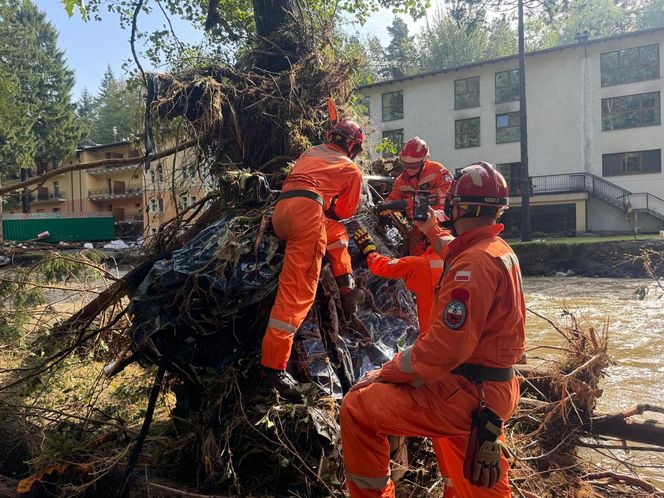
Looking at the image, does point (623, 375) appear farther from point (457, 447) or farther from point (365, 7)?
point (365, 7)

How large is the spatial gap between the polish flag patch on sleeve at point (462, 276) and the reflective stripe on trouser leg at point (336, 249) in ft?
5.81

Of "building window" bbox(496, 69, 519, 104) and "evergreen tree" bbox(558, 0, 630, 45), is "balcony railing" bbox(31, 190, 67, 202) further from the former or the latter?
"evergreen tree" bbox(558, 0, 630, 45)

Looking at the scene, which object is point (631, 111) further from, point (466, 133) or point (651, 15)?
point (651, 15)

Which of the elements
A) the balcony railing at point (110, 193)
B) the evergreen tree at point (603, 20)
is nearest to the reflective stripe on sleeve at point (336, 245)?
the balcony railing at point (110, 193)

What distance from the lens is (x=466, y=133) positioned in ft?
94.3

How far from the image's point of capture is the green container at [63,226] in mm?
A: 29578

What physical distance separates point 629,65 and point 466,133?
27.3 ft

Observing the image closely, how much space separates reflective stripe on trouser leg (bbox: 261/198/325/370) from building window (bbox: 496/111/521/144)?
26.3 metres

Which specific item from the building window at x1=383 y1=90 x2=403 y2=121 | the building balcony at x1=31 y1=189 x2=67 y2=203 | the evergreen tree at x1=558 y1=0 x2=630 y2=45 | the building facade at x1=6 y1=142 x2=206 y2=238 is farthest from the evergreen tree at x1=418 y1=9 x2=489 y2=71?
the building balcony at x1=31 y1=189 x2=67 y2=203

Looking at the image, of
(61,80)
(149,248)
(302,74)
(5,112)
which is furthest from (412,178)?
→ (61,80)

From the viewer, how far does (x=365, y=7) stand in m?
9.28

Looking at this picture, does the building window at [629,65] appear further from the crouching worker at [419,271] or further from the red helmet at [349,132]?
the crouching worker at [419,271]

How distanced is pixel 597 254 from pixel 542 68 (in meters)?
12.8

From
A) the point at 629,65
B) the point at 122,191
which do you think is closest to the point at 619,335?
the point at 629,65
